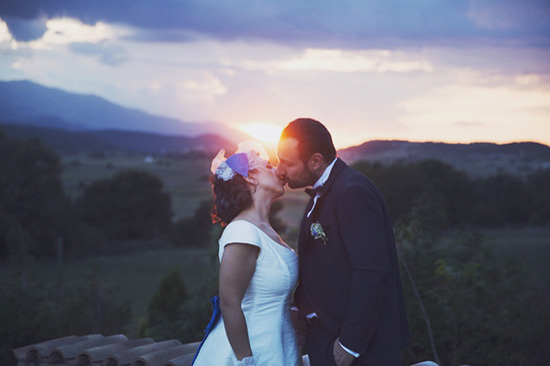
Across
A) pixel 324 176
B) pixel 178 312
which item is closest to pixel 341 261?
pixel 324 176

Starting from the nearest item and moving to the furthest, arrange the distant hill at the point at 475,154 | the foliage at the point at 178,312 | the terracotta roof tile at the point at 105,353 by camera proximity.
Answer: the terracotta roof tile at the point at 105,353, the foliage at the point at 178,312, the distant hill at the point at 475,154

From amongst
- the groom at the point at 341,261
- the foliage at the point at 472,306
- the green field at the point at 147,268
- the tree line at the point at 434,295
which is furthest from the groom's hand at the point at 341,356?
the green field at the point at 147,268

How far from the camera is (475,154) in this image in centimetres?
1077

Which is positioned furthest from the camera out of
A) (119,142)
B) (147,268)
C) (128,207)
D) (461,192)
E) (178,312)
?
(119,142)

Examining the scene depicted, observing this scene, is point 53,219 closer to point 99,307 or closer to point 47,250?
point 47,250

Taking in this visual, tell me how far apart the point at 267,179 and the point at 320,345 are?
32.2 inches

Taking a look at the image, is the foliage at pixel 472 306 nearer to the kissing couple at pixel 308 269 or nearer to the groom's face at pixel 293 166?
the kissing couple at pixel 308 269

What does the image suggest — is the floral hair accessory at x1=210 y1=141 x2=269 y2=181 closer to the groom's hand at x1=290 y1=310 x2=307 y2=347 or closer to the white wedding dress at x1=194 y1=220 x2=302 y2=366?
the white wedding dress at x1=194 y1=220 x2=302 y2=366

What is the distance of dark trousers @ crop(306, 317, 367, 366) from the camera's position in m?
2.63

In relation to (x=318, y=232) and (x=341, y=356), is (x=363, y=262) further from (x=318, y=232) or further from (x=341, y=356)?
(x=341, y=356)

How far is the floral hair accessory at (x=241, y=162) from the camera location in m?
2.86

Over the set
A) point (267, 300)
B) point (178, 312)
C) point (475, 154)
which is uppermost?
point (475, 154)

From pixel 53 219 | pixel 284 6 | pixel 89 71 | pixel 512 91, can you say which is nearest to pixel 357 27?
pixel 284 6

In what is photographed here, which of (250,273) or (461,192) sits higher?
(250,273)
